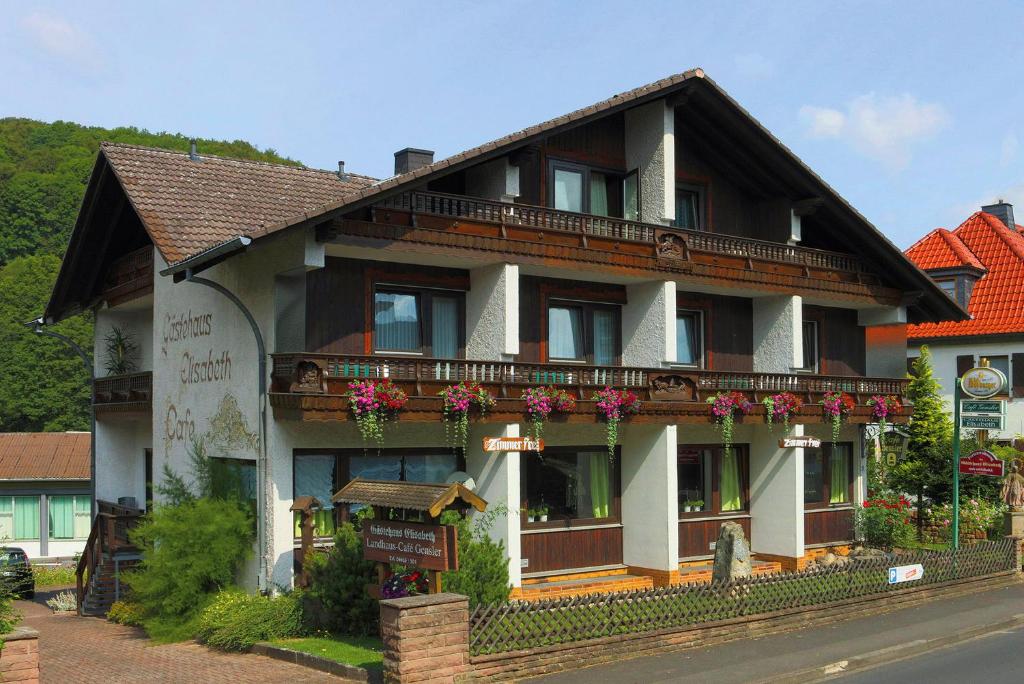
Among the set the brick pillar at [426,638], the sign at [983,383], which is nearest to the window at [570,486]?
the sign at [983,383]

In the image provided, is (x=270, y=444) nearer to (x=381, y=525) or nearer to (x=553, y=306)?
(x=381, y=525)

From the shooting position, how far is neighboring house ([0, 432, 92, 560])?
1853 inches

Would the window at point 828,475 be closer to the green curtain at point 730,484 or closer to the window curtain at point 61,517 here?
the green curtain at point 730,484

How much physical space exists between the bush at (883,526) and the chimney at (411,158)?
42.4ft

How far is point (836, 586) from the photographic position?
1973 centimetres

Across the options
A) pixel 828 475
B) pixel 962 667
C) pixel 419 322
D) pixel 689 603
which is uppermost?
pixel 419 322

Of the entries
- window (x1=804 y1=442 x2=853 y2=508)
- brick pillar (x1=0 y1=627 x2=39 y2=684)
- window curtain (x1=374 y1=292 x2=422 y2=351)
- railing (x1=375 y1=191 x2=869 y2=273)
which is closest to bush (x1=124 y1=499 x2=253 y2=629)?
window curtain (x1=374 y1=292 x2=422 y2=351)

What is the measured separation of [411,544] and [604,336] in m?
10.0

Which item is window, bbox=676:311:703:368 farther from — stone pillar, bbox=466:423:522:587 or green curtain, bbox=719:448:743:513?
stone pillar, bbox=466:423:522:587

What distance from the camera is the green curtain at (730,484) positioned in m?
25.7

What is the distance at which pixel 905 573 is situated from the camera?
21000 millimetres

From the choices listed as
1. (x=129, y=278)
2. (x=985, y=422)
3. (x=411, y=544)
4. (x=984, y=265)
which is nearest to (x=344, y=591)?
(x=411, y=544)

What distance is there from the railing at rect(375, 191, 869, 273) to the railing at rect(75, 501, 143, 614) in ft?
30.4

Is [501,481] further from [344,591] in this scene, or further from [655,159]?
[655,159]
